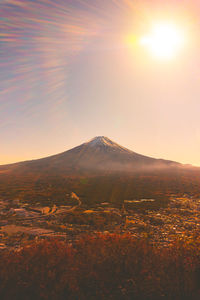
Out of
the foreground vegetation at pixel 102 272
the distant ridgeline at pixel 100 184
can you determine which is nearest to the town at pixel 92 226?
the foreground vegetation at pixel 102 272

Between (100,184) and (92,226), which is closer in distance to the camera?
(92,226)

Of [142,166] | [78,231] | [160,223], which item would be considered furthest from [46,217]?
[142,166]

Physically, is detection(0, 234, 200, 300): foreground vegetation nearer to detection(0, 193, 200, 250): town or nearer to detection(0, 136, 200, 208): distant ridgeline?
detection(0, 193, 200, 250): town

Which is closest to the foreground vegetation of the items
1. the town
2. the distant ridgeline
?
the town

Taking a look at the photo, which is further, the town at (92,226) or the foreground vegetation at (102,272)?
the town at (92,226)

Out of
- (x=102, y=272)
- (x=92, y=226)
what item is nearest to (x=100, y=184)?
(x=92, y=226)

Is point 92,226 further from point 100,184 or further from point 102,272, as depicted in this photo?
point 100,184

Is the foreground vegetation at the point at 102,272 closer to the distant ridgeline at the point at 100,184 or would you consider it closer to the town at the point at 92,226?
the town at the point at 92,226

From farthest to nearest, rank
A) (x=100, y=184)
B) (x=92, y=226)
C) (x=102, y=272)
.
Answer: (x=100, y=184), (x=92, y=226), (x=102, y=272)

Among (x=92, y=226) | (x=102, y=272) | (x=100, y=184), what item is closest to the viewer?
(x=102, y=272)

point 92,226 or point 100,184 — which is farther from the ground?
point 92,226
